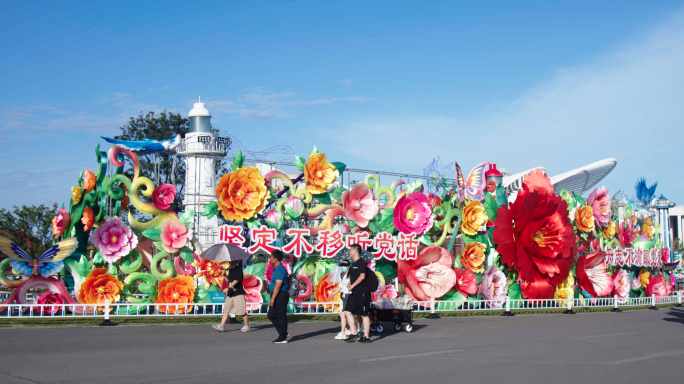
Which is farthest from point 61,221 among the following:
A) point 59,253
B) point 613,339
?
point 613,339

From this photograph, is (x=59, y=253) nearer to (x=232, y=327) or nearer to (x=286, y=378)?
(x=232, y=327)

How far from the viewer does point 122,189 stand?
15.3 m

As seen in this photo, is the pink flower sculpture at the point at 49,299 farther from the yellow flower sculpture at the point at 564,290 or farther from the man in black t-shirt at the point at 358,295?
the yellow flower sculpture at the point at 564,290

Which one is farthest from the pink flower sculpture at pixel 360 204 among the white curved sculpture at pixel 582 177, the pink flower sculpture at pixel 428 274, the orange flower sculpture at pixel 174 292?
the white curved sculpture at pixel 582 177

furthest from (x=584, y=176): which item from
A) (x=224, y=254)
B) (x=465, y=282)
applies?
(x=224, y=254)

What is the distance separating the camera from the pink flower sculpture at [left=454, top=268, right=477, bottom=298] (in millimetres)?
18969

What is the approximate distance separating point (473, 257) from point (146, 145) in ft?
32.6

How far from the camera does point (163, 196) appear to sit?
602 inches

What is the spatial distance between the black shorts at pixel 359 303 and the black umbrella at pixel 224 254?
10.9 ft

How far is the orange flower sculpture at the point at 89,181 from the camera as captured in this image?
1522 cm

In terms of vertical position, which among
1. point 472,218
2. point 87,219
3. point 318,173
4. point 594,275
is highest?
point 318,173

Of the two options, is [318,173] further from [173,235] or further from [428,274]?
[428,274]

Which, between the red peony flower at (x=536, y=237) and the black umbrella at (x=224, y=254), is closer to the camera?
the black umbrella at (x=224, y=254)

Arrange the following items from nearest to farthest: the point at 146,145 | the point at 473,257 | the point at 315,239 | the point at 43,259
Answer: the point at 43,259 → the point at 146,145 → the point at 315,239 → the point at 473,257
